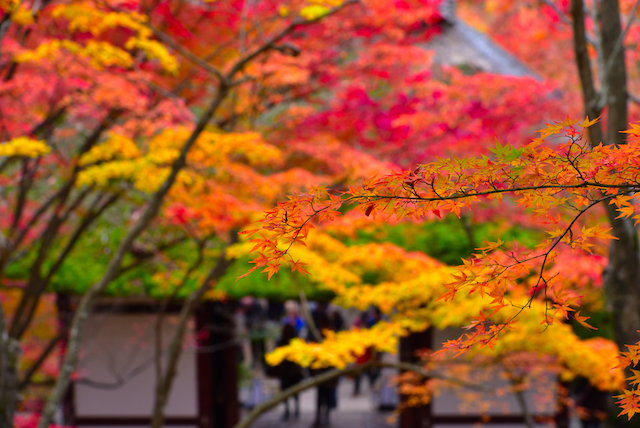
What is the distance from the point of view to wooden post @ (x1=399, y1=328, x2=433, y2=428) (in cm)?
814

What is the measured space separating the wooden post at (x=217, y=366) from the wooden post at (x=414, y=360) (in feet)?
8.64

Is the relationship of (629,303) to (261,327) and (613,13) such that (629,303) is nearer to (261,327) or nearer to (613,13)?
(613,13)

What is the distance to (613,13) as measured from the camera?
4.10 metres

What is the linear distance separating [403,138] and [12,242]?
5.19 metres

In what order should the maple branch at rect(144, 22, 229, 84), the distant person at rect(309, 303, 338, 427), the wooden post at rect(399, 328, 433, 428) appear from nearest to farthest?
1. the maple branch at rect(144, 22, 229, 84)
2. the wooden post at rect(399, 328, 433, 428)
3. the distant person at rect(309, 303, 338, 427)

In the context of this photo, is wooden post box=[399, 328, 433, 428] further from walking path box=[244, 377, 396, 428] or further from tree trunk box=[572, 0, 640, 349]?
tree trunk box=[572, 0, 640, 349]

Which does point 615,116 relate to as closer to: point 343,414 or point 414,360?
point 414,360

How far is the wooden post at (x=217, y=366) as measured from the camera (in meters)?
8.36

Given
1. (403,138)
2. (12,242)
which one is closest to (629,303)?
(403,138)

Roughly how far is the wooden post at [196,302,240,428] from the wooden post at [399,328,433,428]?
2.63m

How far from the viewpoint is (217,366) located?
893 cm

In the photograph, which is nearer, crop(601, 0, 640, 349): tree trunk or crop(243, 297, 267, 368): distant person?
crop(601, 0, 640, 349): tree trunk

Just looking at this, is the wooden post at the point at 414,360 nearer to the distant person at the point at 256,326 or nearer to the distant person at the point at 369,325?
the distant person at the point at 369,325

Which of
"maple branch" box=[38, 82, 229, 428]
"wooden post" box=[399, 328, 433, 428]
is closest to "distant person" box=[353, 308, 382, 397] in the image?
"wooden post" box=[399, 328, 433, 428]
